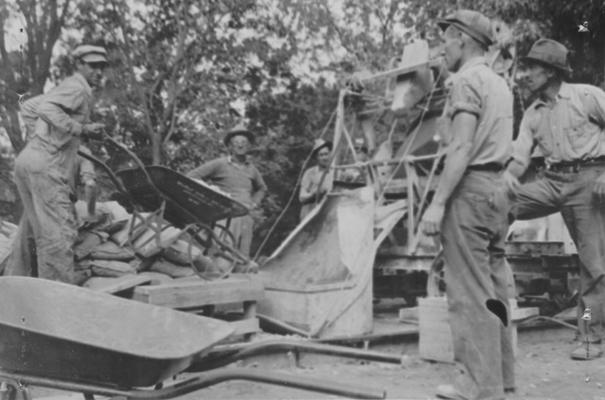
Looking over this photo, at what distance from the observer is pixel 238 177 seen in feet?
25.8

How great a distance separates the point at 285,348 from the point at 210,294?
2.82 meters

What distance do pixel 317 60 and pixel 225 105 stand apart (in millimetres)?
2710

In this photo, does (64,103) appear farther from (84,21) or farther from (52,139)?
(84,21)

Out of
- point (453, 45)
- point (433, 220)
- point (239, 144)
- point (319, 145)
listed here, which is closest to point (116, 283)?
point (433, 220)

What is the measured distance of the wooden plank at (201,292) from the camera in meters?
5.20

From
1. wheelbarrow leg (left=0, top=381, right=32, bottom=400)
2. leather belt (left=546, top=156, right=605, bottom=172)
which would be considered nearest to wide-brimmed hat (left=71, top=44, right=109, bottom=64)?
wheelbarrow leg (left=0, top=381, right=32, bottom=400)

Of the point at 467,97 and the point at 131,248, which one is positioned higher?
the point at 467,97

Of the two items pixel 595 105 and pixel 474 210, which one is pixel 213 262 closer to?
pixel 474 210

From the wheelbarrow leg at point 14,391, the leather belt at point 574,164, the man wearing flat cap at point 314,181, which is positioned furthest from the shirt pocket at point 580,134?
the wheelbarrow leg at point 14,391

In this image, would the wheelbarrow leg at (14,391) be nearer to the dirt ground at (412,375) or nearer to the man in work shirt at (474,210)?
the dirt ground at (412,375)

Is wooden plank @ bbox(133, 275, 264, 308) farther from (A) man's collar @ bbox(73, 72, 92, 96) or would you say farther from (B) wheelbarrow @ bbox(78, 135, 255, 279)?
(A) man's collar @ bbox(73, 72, 92, 96)

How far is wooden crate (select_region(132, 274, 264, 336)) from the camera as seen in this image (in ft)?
17.1

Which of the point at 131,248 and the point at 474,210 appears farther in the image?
the point at 131,248

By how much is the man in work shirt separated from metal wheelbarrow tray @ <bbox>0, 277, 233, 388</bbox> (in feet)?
4.77
